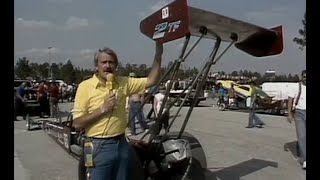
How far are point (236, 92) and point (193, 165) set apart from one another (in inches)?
939

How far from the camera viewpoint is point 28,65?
6656cm

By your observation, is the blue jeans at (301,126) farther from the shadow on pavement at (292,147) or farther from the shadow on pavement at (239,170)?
the shadow on pavement at (292,147)

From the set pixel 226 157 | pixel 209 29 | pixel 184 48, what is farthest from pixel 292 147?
pixel 184 48

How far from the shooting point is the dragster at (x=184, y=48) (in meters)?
4.45

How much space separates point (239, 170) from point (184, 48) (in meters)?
3.20

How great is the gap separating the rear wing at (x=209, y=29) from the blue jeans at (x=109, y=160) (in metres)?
1.29

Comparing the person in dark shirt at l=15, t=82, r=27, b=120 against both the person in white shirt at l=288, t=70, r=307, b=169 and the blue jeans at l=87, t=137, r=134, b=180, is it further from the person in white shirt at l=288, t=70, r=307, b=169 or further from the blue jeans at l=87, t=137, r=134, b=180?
the blue jeans at l=87, t=137, r=134, b=180

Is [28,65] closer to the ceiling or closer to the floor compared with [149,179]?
closer to the ceiling

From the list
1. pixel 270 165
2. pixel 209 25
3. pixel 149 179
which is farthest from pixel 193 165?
pixel 270 165

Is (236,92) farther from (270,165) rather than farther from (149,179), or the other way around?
(149,179)

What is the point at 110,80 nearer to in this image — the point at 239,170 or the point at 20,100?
the point at 239,170

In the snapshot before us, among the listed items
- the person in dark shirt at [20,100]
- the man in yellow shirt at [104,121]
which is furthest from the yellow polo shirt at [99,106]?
the person in dark shirt at [20,100]

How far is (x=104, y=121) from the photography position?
3689 mm
